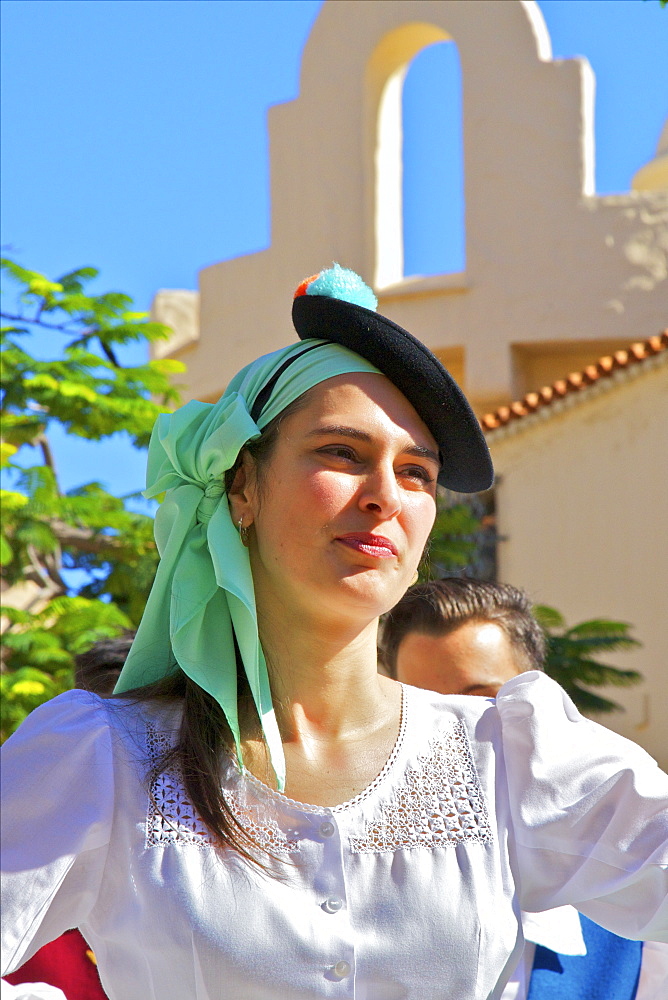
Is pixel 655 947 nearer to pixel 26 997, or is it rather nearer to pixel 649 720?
pixel 26 997

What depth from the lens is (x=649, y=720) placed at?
9688 millimetres

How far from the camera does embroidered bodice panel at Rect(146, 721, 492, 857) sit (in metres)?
2.03

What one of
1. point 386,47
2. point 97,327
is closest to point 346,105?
point 386,47

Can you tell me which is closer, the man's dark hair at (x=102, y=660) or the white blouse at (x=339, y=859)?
the white blouse at (x=339, y=859)

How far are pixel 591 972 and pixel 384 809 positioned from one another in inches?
→ 38.1

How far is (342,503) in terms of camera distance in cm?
212

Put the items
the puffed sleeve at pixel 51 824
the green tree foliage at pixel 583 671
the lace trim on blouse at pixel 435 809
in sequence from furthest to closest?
1. the green tree foliage at pixel 583 671
2. the lace trim on blouse at pixel 435 809
3. the puffed sleeve at pixel 51 824

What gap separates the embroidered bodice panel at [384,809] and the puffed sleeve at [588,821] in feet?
0.29

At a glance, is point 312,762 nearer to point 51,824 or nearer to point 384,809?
point 384,809

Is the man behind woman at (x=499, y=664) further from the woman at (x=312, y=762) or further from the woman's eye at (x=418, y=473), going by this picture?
the woman's eye at (x=418, y=473)

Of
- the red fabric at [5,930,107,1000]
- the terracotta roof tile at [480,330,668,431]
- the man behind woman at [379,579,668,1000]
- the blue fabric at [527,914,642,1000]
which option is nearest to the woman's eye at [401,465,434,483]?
the man behind woman at [379,579,668,1000]

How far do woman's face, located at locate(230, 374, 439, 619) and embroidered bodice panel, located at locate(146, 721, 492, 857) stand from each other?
30 centimetres

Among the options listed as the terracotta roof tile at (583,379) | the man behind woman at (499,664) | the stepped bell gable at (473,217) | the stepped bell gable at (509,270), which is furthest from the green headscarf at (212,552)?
the stepped bell gable at (473,217)

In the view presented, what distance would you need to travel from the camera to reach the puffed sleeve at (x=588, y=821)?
6.73 ft
